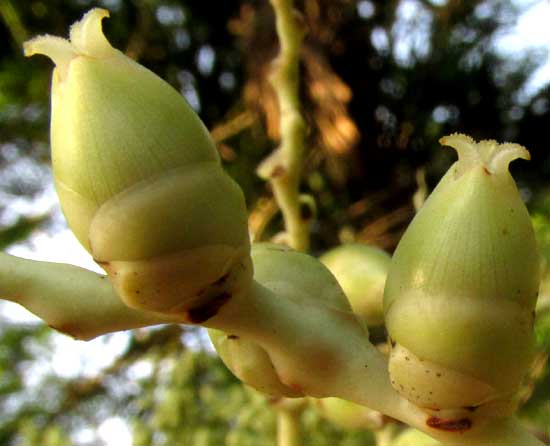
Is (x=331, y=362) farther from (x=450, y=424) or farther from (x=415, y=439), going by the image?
(x=415, y=439)

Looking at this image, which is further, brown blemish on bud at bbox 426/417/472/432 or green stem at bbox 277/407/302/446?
green stem at bbox 277/407/302/446

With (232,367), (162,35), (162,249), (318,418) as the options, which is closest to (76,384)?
(318,418)

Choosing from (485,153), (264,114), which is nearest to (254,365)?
(485,153)

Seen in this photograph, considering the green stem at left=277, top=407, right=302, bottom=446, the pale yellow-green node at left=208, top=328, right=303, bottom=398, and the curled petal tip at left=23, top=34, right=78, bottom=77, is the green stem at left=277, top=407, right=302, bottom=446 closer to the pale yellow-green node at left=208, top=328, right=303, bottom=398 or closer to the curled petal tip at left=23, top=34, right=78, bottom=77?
the pale yellow-green node at left=208, top=328, right=303, bottom=398

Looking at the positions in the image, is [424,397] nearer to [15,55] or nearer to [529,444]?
[529,444]

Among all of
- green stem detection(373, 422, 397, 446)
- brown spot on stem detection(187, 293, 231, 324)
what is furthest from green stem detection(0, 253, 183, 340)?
green stem detection(373, 422, 397, 446)

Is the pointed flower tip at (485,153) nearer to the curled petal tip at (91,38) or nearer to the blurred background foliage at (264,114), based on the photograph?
the curled petal tip at (91,38)
